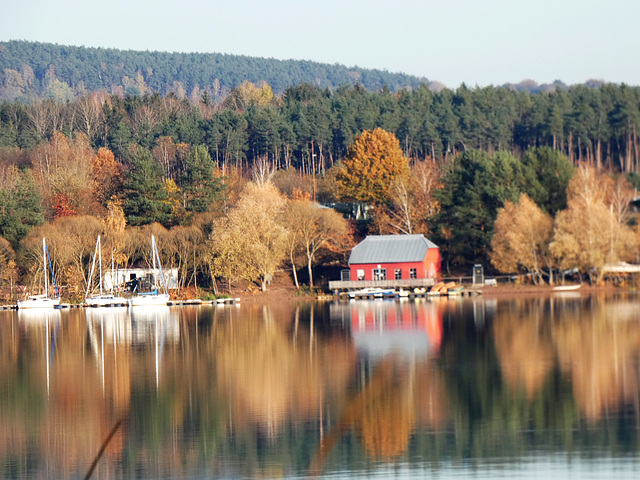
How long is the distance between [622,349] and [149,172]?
166 ft

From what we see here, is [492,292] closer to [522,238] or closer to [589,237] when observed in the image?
[522,238]

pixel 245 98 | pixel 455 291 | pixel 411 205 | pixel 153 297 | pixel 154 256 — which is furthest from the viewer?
pixel 245 98

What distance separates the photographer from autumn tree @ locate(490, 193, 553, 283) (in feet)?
209

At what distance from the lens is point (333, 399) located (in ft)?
88.9

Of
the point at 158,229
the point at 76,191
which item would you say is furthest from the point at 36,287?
the point at 76,191

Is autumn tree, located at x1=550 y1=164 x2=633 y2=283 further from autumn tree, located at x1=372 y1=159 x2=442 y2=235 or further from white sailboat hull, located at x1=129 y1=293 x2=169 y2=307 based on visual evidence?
white sailboat hull, located at x1=129 y1=293 x2=169 y2=307

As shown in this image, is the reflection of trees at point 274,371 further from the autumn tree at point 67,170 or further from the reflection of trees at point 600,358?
the autumn tree at point 67,170

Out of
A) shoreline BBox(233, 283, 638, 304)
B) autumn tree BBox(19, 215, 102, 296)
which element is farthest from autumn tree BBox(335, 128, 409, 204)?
autumn tree BBox(19, 215, 102, 296)

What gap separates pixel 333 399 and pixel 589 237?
39.3 meters

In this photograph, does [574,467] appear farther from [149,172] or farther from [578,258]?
[149,172]

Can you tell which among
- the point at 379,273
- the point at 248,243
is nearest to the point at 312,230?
the point at 248,243

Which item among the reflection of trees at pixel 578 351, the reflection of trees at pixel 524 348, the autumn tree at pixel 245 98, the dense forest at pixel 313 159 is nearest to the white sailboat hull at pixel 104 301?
the dense forest at pixel 313 159

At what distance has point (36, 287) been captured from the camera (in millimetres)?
68750

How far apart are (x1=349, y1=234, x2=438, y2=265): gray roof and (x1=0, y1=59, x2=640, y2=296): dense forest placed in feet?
10.5
